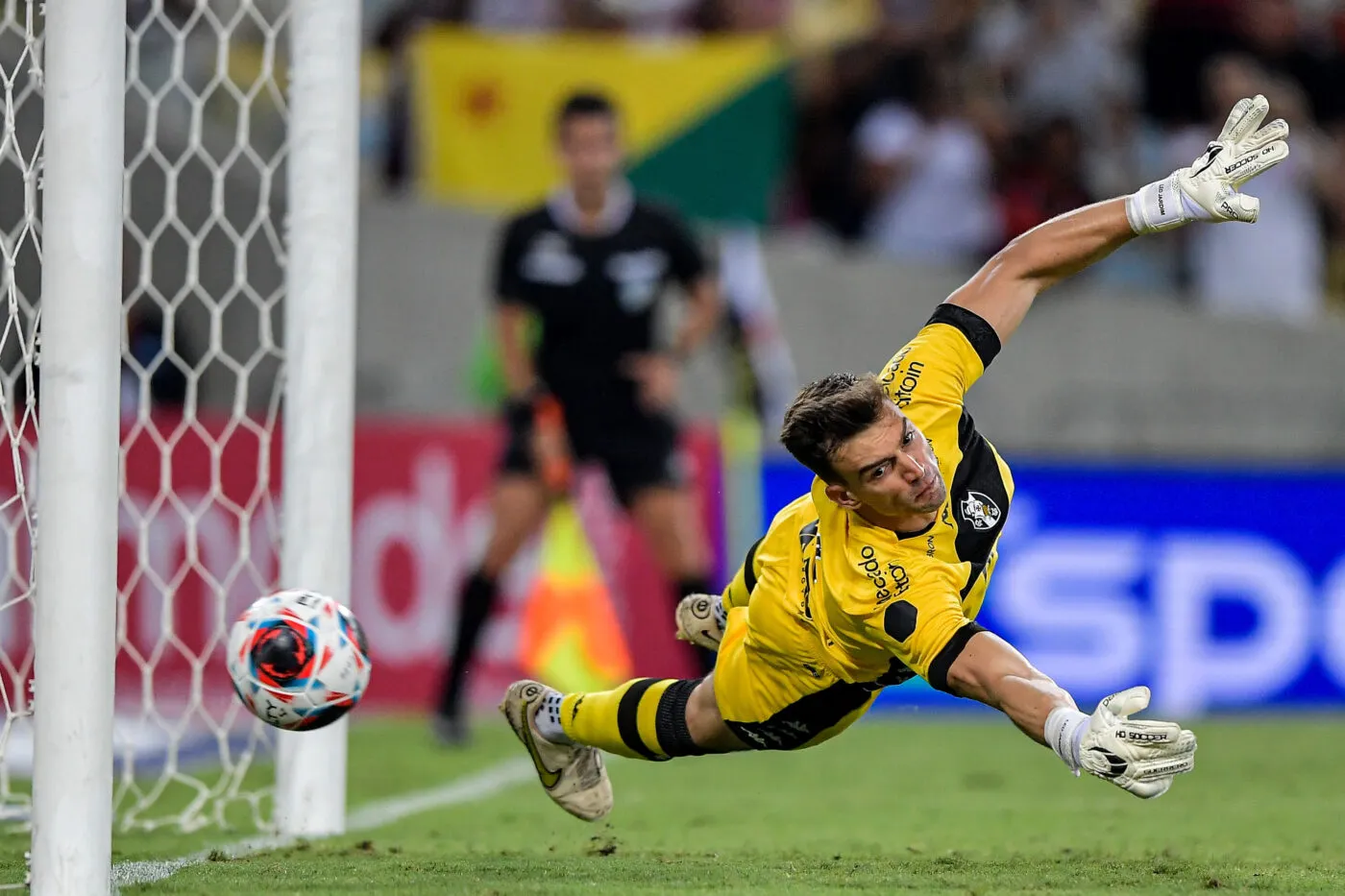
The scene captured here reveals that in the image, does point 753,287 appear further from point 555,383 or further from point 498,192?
point 555,383

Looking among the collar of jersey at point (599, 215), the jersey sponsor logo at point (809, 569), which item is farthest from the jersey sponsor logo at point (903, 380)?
the collar of jersey at point (599, 215)

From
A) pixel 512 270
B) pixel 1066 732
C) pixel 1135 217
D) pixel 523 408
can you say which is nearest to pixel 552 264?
pixel 512 270

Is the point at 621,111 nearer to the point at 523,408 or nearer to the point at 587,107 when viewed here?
the point at 587,107

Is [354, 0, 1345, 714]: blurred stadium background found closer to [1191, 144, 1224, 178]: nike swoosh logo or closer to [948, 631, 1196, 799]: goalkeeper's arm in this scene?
[1191, 144, 1224, 178]: nike swoosh logo

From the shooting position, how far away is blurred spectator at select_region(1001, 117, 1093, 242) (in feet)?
38.6

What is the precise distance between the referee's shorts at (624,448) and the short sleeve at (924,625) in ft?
→ 13.5

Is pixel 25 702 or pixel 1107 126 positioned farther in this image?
pixel 1107 126

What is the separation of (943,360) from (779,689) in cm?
93

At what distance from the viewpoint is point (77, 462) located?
3949 mm

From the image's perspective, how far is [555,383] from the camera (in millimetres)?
8625

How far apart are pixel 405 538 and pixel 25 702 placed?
16.9ft

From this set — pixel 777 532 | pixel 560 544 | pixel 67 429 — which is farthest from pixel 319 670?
pixel 560 544

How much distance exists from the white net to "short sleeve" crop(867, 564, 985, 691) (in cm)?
227

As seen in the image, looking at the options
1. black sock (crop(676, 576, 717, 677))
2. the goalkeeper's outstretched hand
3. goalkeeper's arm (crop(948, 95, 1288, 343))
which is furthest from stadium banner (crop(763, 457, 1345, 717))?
the goalkeeper's outstretched hand
